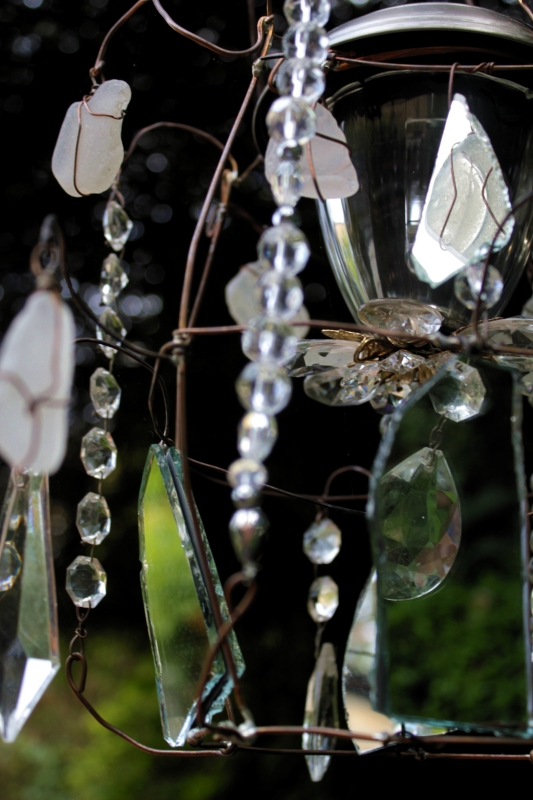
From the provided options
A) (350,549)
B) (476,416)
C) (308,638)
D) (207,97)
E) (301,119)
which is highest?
(207,97)

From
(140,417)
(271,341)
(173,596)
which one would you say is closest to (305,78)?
(271,341)

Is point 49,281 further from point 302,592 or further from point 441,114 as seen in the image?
point 302,592

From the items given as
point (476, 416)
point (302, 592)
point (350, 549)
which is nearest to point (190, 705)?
point (476, 416)

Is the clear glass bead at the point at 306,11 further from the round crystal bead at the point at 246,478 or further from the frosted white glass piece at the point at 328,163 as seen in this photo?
the round crystal bead at the point at 246,478

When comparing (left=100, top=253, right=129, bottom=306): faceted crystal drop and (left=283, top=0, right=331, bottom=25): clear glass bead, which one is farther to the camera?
(left=100, top=253, right=129, bottom=306): faceted crystal drop

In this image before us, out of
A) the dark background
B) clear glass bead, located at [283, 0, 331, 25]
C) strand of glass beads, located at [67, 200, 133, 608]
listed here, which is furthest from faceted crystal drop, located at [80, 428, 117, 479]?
the dark background

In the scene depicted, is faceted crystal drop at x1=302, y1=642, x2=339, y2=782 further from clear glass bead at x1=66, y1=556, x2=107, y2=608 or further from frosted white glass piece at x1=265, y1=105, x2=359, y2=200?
frosted white glass piece at x1=265, y1=105, x2=359, y2=200

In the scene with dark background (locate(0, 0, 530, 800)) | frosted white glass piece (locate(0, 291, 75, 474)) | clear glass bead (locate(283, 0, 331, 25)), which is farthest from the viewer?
dark background (locate(0, 0, 530, 800))
